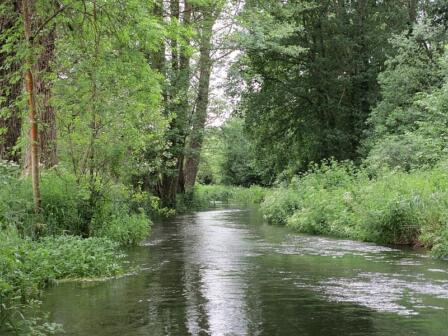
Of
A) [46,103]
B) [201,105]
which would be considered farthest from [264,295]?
[201,105]

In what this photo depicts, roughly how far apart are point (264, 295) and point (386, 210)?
24.4 ft

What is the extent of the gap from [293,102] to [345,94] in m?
2.90

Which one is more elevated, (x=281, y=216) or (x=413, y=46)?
(x=413, y=46)

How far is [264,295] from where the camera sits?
8.94 metres

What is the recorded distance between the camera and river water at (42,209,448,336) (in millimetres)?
7105

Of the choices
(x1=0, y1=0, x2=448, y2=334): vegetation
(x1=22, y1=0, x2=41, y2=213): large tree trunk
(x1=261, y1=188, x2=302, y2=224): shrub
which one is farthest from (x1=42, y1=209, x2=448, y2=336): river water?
(x1=261, y1=188, x2=302, y2=224): shrub

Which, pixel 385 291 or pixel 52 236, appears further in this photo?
pixel 52 236

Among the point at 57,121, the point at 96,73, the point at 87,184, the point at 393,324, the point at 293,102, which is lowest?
the point at 393,324

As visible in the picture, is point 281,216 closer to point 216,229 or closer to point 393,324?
point 216,229

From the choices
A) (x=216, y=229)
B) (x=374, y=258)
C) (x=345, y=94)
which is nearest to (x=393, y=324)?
(x=374, y=258)

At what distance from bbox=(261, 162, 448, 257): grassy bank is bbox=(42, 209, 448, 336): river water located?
95cm

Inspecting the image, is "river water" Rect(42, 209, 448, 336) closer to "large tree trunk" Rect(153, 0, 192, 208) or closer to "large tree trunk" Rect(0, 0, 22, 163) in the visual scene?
"large tree trunk" Rect(0, 0, 22, 163)

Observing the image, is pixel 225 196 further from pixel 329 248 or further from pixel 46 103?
pixel 46 103

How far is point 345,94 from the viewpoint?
102ft
